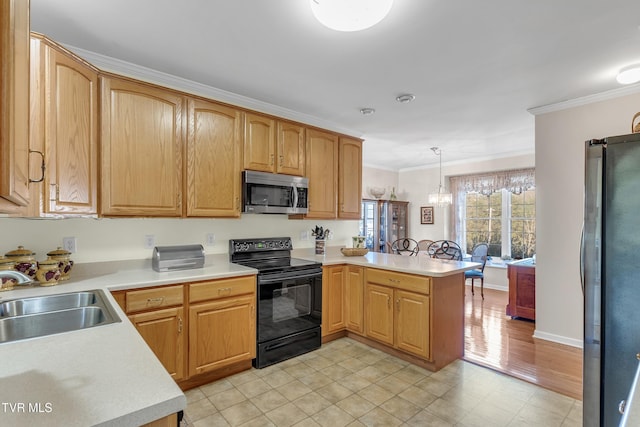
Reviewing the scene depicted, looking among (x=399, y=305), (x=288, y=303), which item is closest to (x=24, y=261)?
(x=288, y=303)

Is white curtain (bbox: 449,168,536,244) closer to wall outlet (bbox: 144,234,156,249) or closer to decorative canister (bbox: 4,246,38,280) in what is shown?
wall outlet (bbox: 144,234,156,249)

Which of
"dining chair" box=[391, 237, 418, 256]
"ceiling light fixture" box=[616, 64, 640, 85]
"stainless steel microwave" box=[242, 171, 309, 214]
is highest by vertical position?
"ceiling light fixture" box=[616, 64, 640, 85]

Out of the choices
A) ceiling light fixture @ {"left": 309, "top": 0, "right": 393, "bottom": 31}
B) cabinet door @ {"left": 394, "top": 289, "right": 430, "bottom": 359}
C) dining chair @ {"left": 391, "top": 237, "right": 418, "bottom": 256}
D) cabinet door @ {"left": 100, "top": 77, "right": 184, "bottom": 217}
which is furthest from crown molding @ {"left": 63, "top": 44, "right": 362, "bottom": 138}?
dining chair @ {"left": 391, "top": 237, "right": 418, "bottom": 256}

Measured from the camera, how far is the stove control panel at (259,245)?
302 cm

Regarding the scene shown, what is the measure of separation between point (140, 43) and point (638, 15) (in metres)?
3.06

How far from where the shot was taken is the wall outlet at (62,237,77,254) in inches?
88.6

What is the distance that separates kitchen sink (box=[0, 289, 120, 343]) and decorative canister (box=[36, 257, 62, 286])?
0.34 m

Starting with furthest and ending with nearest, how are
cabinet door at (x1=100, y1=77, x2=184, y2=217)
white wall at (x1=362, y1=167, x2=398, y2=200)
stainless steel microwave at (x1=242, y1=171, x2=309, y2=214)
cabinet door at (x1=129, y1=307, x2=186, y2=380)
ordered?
white wall at (x1=362, y1=167, x2=398, y2=200) → stainless steel microwave at (x1=242, y1=171, x2=309, y2=214) → cabinet door at (x1=100, y1=77, x2=184, y2=217) → cabinet door at (x1=129, y1=307, x2=186, y2=380)

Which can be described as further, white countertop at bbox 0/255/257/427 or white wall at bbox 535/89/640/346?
white wall at bbox 535/89/640/346

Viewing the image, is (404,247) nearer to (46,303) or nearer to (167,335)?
(167,335)

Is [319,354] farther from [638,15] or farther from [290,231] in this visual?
[638,15]

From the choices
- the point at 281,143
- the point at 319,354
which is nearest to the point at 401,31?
the point at 281,143

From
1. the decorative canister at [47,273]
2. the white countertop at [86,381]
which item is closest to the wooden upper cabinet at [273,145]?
the decorative canister at [47,273]

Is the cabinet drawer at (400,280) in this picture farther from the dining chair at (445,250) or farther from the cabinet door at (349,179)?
the dining chair at (445,250)
